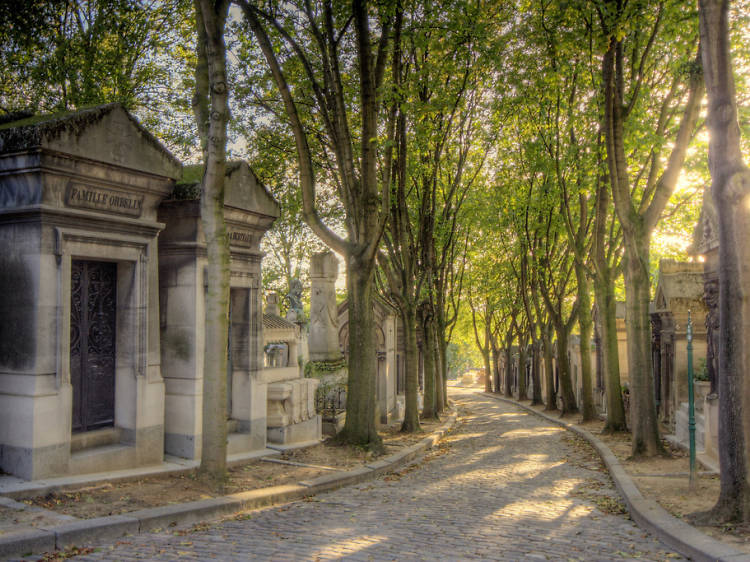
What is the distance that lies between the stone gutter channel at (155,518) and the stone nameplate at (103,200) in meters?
3.40

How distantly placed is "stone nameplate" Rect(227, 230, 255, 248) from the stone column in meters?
5.23

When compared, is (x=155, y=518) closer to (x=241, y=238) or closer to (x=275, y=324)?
(x=241, y=238)

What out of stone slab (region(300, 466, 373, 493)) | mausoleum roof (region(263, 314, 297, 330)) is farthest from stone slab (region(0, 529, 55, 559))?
mausoleum roof (region(263, 314, 297, 330))

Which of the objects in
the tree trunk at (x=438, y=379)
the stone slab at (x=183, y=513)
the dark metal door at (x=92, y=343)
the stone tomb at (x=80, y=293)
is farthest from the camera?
the tree trunk at (x=438, y=379)

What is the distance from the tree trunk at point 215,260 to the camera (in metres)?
7.45

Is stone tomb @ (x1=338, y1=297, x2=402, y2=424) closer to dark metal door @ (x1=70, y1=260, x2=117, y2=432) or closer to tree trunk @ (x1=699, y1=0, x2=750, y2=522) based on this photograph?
dark metal door @ (x1=70, y1=260, x2=117, y2=432)

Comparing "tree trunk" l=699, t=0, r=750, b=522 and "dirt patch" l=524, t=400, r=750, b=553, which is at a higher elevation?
"tree trunk" l=699, t=0, r=750, b=522

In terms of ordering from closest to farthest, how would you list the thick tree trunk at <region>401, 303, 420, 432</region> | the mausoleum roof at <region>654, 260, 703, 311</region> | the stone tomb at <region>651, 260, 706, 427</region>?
the stone tomb at <region>651, 260, 706, 427</region> → the mausoleum roof at <region>654, 260, 703, 311</region> → the thick tree trunk at <region>401, 303, 420, 432</region>

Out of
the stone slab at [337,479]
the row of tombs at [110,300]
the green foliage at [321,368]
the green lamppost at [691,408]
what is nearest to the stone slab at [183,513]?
the stone slab at [337,479]

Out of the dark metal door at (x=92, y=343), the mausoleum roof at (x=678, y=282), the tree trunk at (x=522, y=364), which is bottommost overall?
the tree trunk at (x=522, y=364)

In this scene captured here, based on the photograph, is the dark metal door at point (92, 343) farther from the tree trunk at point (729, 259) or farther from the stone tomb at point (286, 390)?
the tree trunk at point (729, 259)

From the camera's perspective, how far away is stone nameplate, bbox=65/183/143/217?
296 inches

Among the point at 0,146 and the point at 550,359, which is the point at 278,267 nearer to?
the point at 550,359

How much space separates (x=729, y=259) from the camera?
6.04m
